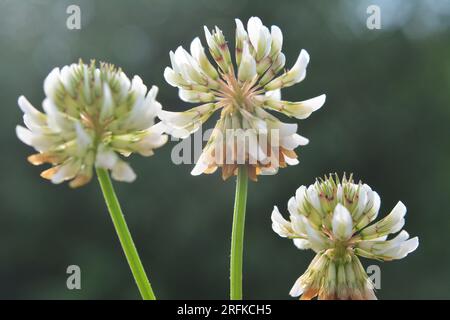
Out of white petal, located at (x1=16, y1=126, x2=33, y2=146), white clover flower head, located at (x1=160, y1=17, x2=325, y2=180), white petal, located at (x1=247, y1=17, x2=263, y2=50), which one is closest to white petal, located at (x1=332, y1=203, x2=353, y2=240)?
white clover flower head, located at (x1=160, y1=17, x2=325, y2=180)

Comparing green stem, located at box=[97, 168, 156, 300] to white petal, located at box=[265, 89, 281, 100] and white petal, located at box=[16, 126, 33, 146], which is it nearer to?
white petal, located at box=[16, 126, 33, 146]

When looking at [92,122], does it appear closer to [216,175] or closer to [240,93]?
[240,93]

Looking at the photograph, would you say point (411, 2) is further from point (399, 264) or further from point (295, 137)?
point (295, 137)

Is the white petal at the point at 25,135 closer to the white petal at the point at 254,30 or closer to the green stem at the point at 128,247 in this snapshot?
the green stem at the point at 128,247

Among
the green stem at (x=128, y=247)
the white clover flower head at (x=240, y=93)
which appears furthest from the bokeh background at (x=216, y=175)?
the green stem at (x=128, y=247)

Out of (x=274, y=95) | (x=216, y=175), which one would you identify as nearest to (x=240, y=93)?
(x=274, y=95)

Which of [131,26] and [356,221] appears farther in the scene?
[131,26]

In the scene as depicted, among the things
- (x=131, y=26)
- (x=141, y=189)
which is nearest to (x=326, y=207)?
(x=141, y=189)
